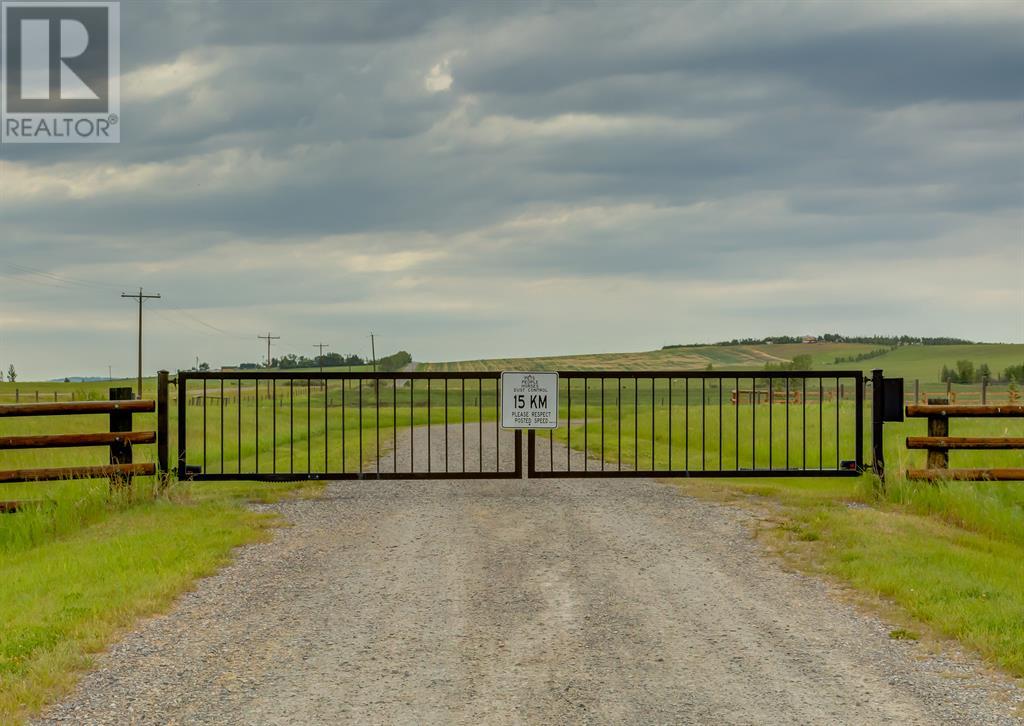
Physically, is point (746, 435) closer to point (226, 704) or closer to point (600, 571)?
point (600, 571)

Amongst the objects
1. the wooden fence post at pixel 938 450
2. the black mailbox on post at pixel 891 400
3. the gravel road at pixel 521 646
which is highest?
the black mailbox on post at pixel 891 400

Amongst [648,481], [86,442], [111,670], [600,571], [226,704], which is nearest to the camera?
[226,704]

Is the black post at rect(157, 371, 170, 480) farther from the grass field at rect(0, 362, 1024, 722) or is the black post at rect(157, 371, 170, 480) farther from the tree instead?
the tree

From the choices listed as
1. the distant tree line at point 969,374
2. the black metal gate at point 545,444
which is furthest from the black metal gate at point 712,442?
the distant tree line at point 969,374

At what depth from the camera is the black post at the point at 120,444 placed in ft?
43.0

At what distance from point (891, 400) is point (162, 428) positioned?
11.0 metres

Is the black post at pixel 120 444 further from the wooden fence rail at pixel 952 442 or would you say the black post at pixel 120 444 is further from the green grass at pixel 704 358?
the green grass at pixel 704 358

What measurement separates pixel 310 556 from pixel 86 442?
508 centimetres

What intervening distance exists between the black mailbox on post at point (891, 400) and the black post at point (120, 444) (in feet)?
36.8

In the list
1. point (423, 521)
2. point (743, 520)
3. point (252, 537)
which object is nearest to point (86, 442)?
point (252, 537)

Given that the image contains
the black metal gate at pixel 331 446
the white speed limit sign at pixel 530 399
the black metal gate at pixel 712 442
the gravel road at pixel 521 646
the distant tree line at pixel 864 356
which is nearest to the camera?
the gravel road at pixel 521 646

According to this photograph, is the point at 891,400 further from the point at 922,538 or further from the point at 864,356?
the point at 864,356

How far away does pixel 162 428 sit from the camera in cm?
1383

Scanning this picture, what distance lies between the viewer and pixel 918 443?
516 inches
